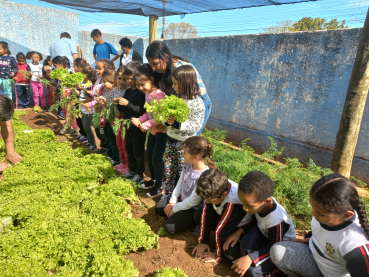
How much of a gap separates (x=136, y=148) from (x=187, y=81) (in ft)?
5.26

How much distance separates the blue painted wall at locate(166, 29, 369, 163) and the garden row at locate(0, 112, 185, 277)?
418 centimetres

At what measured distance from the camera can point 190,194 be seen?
304cm

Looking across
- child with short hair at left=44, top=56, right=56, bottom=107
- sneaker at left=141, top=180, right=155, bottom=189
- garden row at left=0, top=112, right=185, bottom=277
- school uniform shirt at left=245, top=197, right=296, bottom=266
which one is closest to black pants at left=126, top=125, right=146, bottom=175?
sneaker at left=141, top=180, right=155, bottom=189

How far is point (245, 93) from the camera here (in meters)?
6.68

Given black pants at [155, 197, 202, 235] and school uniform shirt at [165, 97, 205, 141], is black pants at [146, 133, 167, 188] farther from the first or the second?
black pants at [155, 197, 202, 235]

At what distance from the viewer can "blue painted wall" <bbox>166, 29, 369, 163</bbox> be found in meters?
4.86

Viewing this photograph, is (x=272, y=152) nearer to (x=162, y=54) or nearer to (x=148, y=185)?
(x=148, y=185)

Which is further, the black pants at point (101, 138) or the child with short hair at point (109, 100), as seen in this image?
the black pants at point (101, 138)

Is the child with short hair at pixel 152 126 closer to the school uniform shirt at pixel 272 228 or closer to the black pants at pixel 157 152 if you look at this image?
the black pants at pixel 157 152

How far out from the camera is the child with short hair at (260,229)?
215cm

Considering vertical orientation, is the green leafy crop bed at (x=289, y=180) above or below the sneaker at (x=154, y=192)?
above

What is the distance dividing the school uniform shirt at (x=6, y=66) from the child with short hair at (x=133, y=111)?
640cm

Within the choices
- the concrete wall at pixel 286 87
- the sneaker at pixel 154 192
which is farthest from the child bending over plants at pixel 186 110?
the concrete wall at pixel 286 87

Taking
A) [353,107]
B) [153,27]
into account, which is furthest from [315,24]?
[353,107]
